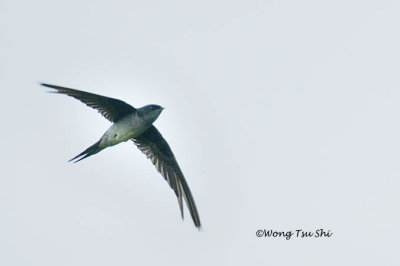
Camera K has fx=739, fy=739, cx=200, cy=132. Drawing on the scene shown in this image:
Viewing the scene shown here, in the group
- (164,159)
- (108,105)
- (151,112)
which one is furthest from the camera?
(164,159)

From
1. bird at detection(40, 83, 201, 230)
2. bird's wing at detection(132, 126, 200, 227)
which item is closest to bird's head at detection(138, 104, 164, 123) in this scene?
bird at detection(40, 83, 201, 230)

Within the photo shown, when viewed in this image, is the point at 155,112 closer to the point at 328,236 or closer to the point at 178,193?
the point at 178,193

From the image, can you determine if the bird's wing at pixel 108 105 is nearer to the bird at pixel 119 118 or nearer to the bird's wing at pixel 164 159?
the bird at pixel 119 118

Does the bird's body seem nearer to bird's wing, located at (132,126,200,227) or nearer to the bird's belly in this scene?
the bird's belly

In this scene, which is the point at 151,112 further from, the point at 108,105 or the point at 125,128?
the point at 108,105

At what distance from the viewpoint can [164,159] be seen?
1289 cm

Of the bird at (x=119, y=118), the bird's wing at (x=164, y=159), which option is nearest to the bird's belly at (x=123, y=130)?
the bird at (x=119, y=118)

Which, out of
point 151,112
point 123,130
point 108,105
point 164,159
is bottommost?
point 164,159

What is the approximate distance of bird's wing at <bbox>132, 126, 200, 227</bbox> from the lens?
12633 mm

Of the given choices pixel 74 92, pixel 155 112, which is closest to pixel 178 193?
pixel 155 112

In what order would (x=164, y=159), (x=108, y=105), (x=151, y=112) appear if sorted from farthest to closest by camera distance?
(x=164, y=159), (x=108, y=105), (x=151, y=112)

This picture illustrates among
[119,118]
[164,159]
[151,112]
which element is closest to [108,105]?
[119,118]

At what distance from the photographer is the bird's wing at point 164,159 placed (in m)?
12.6

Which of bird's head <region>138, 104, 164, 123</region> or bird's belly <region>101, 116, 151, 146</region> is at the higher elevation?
bird's head <region>138, 104, 164, 123</region>
